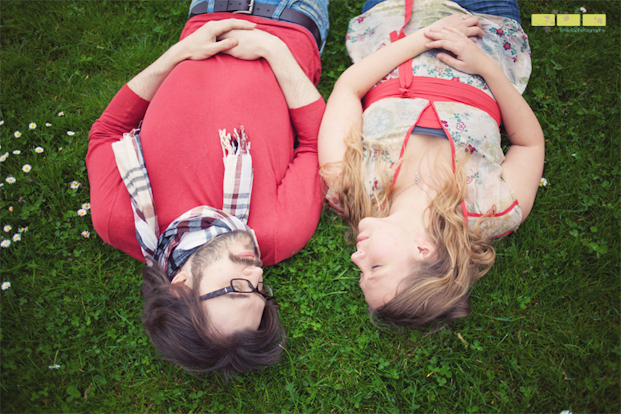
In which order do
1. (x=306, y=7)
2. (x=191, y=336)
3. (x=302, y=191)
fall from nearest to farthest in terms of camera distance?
(x=191, y=336)
(x=302, y=191)
(x=306, y=7)

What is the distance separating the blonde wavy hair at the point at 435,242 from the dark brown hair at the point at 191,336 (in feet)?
2.84

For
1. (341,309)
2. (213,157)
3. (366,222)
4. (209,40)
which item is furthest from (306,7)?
(341,309)

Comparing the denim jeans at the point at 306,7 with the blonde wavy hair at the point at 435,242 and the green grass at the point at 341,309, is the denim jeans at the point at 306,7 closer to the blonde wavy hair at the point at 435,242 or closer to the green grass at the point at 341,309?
the blonde wavy hair at the point at 435,242

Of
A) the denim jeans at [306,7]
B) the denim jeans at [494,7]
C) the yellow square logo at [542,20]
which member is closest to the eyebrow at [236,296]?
the denim jeans at [306,7]

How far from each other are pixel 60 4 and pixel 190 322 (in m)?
3.86

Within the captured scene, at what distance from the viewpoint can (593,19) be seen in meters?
3.77

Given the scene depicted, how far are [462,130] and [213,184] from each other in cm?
179

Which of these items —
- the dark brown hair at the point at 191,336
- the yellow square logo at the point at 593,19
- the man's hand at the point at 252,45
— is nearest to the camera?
the dark brown hair at the point at 191,336

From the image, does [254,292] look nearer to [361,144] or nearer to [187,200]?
[187,200]

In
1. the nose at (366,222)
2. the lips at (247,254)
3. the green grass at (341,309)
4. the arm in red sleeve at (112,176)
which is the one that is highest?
the arm in red sleeve at (112,176)

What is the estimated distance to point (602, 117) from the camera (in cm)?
352

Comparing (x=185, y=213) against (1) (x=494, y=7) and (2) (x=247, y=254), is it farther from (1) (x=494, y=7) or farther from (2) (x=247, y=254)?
(1) (x=494, y=7)

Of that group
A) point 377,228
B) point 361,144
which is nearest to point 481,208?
point 377,228

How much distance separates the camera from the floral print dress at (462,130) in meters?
2.49
